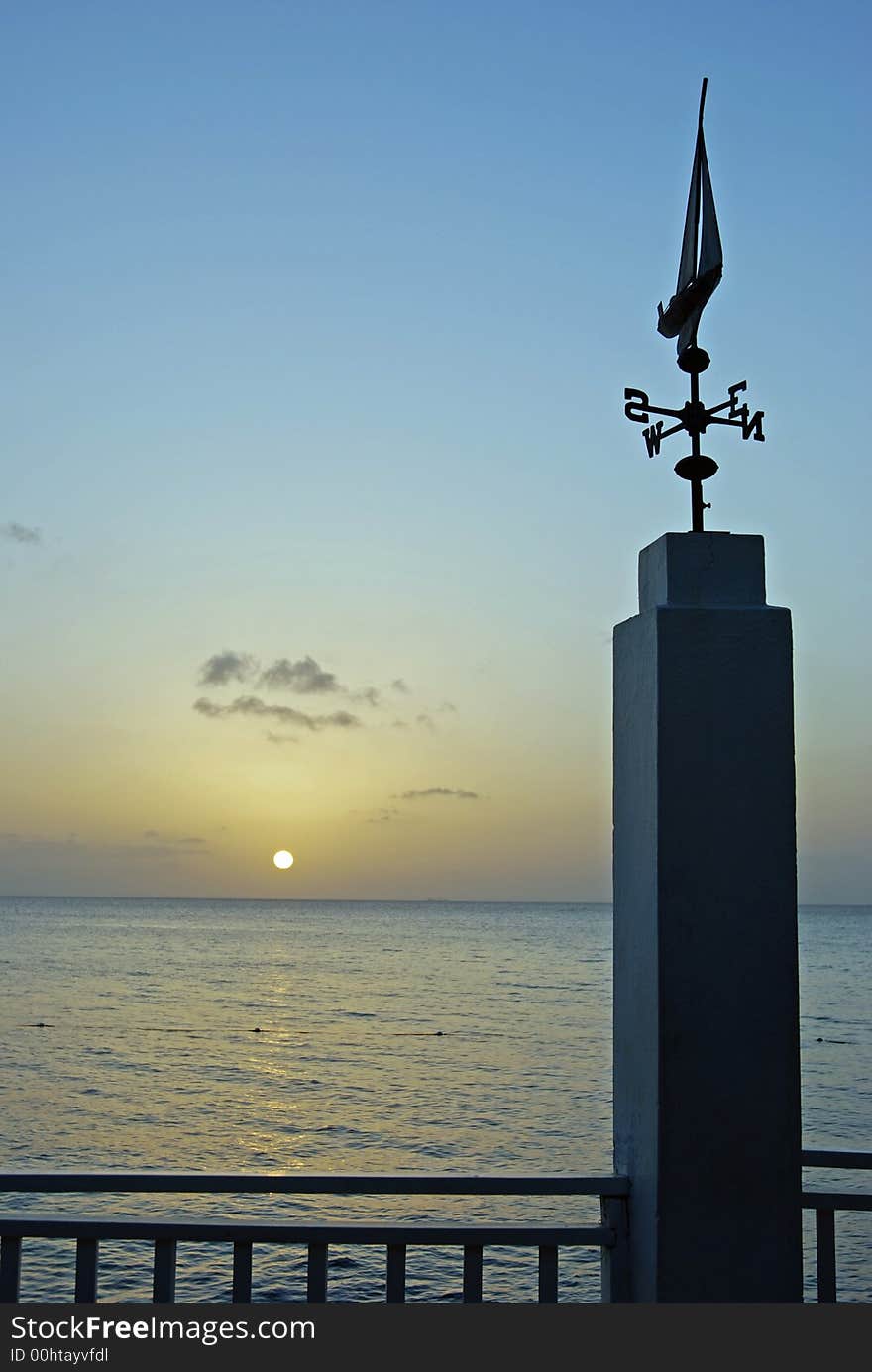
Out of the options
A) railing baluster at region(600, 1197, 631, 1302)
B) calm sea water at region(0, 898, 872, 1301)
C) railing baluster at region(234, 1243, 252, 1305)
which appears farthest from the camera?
calm sea water at region(0, 898, 872, 1301)

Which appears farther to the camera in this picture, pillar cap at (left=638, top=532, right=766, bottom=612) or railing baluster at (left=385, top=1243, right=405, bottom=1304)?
pillar cap at (left=638, top=532, right=766, bottom=612)

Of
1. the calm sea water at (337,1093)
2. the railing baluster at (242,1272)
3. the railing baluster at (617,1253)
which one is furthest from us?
the calm sea water at (337,1093)

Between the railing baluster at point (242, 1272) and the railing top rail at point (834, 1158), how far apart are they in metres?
1.34

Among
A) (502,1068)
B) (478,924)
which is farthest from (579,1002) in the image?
(478,924)

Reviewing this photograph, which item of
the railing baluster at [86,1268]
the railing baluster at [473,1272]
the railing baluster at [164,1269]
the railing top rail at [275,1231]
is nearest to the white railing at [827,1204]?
the railing top rail at [275,1231]

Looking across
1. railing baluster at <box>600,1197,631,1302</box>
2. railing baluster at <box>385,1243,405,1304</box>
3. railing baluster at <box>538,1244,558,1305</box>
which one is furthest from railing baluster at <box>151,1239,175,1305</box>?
railing baluster at <box>600,1197,631,1302</box>

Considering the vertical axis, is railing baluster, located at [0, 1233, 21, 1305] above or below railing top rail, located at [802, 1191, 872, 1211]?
below

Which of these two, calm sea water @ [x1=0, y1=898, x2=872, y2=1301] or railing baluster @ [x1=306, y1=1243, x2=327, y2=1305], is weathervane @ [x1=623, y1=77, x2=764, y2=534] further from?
calm sea water @ [x1=0, y1=898, x2=872, y2=1301]

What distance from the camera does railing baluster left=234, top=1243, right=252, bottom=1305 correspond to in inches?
105

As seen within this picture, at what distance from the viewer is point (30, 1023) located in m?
38.2

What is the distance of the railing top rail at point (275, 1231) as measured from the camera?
8.76 feet

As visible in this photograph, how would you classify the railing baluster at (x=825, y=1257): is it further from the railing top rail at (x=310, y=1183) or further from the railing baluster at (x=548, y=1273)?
the railing baluster at (x=548, y=1273)

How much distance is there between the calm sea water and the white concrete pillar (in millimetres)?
10170

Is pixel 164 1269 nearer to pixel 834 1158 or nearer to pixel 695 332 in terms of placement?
pixel 834 1158
